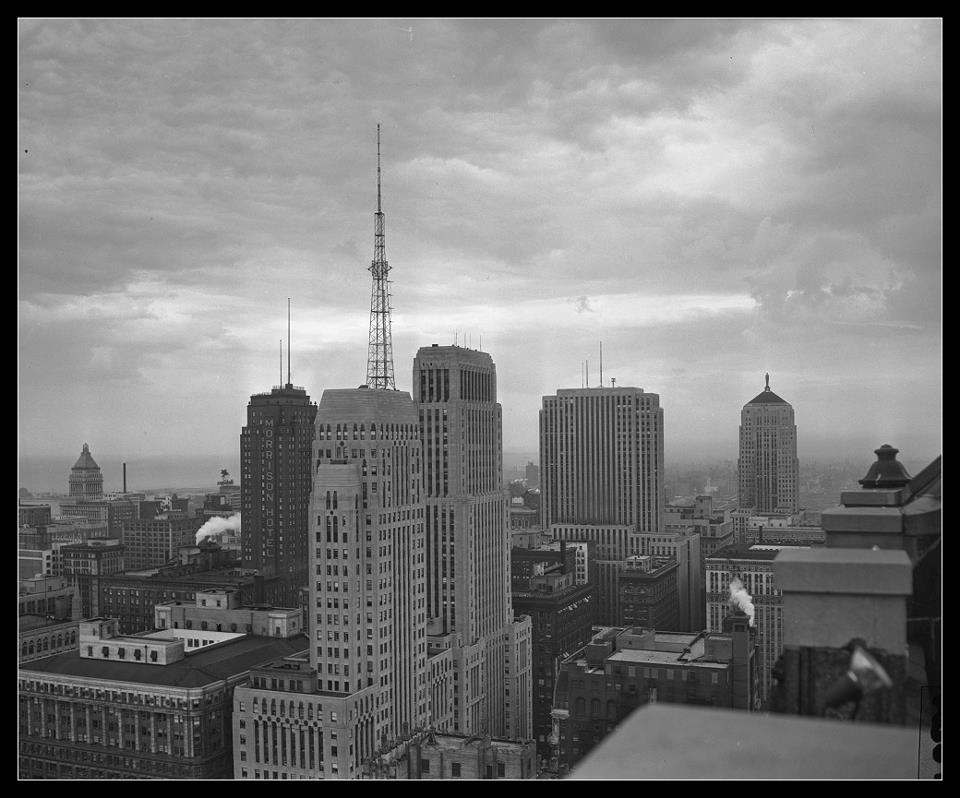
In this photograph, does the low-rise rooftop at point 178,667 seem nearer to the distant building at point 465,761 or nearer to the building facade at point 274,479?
the distant building at point 465,761

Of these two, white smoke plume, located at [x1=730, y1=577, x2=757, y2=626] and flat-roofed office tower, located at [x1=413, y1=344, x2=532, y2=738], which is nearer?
flat-roofed office tower, located at [x1=413, y1=344, x2=532, y2=738]

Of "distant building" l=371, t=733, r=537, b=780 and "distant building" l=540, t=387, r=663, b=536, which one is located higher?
"distant building" l=540, t=387, r=663, b=536

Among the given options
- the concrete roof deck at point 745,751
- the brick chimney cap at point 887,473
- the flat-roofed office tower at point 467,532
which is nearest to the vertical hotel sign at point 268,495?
the flat-roofed office tower at point 467,532

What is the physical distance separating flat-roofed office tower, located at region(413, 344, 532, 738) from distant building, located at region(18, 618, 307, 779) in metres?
5.94

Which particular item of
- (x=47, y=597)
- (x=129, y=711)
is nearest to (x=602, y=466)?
(x=47, y=597)

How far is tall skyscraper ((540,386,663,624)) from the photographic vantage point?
4338 centimetres

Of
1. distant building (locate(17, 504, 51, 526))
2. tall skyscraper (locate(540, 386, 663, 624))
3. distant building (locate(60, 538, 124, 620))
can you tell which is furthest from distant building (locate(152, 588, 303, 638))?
tall skyscraper (locate(540, 386, 663, 624))

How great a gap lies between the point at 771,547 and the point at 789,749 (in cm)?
3206

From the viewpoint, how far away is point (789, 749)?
7.68ft

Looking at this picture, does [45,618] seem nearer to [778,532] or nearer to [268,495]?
[268,495]

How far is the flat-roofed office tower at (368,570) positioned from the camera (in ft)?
61.0

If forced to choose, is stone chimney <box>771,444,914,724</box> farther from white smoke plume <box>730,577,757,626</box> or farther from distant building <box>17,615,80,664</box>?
distant building <box>17,615,80,664</box>

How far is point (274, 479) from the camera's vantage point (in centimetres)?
3741
